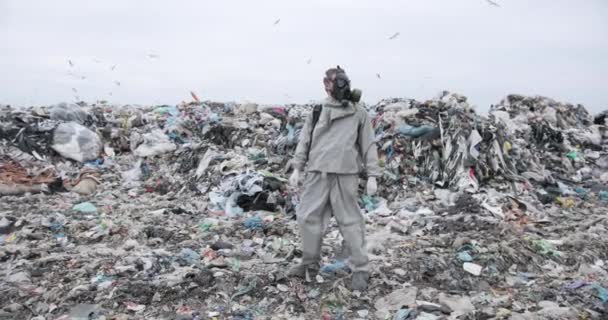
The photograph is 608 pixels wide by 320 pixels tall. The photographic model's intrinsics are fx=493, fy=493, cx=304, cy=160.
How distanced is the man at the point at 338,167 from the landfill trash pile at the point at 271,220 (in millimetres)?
398

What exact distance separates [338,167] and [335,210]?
0.33 m

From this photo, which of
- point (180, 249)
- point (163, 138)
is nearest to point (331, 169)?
point (180, 249)

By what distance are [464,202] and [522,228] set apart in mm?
725

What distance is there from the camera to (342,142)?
3.53m

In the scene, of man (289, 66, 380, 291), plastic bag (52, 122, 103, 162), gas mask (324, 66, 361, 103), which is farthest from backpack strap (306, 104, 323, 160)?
plastic bag (52, 122, 103, 162)

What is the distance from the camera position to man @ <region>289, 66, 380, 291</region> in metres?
3.52

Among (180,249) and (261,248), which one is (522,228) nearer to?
(261,248)

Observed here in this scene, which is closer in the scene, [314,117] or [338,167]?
[338,167]

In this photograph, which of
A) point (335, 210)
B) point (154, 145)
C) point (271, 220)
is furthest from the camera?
point (154, 145)

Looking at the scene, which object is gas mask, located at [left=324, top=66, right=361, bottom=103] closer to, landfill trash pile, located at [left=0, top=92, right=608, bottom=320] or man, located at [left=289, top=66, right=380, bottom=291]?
man, located at [left=289, top=66, right=380, bottom=291]

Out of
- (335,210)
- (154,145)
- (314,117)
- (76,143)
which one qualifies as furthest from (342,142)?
(76,143)

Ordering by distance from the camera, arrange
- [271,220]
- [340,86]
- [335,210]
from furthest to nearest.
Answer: [271,220]
[335,210]
[340,86]

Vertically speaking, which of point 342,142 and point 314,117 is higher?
point 314,117

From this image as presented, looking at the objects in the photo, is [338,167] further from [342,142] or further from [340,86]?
[340,86]
